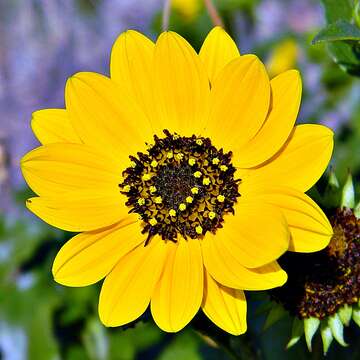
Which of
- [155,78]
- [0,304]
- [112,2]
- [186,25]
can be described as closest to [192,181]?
[155,78]

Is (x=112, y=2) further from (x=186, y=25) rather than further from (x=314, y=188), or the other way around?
(x=314, y=188)

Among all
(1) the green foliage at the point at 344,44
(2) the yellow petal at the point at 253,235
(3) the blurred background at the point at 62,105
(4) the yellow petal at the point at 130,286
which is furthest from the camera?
(3) the blurred background at the point at 62,105

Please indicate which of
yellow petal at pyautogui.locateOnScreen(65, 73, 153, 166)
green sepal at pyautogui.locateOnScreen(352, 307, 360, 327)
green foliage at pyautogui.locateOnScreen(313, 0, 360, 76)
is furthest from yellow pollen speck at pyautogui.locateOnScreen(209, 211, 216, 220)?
green foliage at pyautogui.locateOnScreen(313, 0, 360, 76)

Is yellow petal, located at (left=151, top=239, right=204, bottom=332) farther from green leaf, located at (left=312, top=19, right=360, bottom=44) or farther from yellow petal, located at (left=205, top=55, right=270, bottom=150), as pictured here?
green leaf, located at (left=312, top=19, right=360, bottom=44)

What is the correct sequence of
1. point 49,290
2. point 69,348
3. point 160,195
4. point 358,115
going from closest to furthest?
point 160,195 → point 69,348 → point 49,290 → point 358,115

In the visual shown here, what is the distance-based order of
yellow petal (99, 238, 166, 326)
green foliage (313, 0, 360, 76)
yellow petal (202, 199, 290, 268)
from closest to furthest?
yellow petal (202, 199, 290, 268) → yellow petal (99, 238, 166, 326) → green foliage (313, 0, 360, 76)

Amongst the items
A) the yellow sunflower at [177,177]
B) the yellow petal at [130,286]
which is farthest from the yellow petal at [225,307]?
the yellow petal at [130,286]

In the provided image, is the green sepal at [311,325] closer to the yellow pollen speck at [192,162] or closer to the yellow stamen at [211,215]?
the yellow stamen at [211,215]
